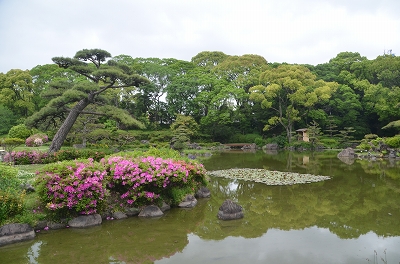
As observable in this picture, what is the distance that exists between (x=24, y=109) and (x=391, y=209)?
29.7 meters

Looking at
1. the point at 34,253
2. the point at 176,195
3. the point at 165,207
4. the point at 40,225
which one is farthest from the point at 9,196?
the point at 176,195

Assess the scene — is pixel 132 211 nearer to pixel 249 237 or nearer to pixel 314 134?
pixel 249 237

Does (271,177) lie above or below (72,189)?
below

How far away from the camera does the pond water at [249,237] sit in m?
4.28

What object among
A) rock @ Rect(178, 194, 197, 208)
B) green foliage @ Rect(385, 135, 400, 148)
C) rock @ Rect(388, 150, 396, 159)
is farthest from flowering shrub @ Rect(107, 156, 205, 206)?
green foliage @ Rect(385, 135, 400, 148)

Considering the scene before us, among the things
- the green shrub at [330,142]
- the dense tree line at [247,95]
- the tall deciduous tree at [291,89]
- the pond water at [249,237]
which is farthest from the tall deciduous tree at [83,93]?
the green shrub at [330,142]

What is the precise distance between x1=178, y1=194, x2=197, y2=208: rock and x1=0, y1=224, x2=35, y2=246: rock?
318cm

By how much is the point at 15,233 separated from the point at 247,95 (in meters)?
26.1

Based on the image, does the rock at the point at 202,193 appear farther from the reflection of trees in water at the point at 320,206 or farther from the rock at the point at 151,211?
the rock at the point at 151,211

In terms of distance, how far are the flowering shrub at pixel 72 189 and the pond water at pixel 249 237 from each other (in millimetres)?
422

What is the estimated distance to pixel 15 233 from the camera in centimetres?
486

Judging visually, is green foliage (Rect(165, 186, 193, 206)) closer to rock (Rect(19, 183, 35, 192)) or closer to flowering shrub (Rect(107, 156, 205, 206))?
flowering shrub (Rect(107, 156, 205, 206))

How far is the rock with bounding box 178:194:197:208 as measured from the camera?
709 cm

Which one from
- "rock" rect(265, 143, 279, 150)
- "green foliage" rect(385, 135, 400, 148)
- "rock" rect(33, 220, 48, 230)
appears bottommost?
"rock" rect(265, 143, 279, 150)
